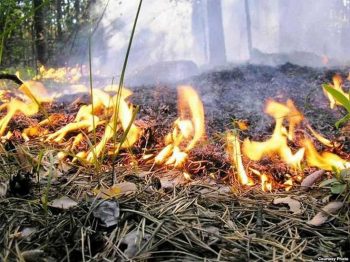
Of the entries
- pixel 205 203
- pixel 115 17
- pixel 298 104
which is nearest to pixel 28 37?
pixel 115 17

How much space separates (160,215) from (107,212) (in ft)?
0.59

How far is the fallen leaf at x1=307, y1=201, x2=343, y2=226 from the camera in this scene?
118 centimetres

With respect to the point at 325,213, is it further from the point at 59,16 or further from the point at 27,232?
the point at 59,16

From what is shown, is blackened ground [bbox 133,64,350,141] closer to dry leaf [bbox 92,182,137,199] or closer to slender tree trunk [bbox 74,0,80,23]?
dry leaf [bbox 92,182,137,199]

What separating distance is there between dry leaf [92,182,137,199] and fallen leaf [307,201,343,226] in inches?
26.3

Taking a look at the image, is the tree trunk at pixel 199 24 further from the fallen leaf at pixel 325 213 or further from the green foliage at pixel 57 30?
the fallen leaf at pixel 325 213

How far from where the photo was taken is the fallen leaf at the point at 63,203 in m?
1.24

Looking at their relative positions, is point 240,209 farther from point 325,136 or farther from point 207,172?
point 325,136

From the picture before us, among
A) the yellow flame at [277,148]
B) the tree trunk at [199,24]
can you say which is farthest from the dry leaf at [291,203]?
the tree trunk at [199,24]

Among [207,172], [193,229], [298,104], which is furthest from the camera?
[298,104]

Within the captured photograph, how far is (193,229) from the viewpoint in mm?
1131

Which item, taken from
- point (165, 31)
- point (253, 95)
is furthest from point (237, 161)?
point (165, 31)

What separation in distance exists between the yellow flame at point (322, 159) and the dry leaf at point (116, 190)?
0.87m

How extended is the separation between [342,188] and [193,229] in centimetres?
57
